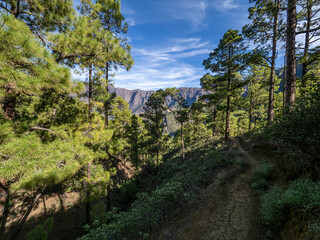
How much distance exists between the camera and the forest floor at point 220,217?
4473 millimetres

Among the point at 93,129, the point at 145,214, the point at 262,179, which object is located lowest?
the point at 145,214

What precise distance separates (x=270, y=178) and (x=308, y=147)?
3.39 metres

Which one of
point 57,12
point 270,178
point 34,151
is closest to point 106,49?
point 57,12

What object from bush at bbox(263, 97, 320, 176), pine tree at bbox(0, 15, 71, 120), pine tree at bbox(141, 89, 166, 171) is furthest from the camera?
pine tree at bbox(141, 89, 166, 171)

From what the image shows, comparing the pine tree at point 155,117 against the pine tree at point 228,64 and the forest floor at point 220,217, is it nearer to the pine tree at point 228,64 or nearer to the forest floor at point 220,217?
the pine tree at point 228,64

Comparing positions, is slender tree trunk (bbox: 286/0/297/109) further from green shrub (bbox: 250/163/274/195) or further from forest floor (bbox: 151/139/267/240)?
forest floor (bbox: 151/139/267/240)

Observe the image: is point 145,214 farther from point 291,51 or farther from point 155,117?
point 155,117

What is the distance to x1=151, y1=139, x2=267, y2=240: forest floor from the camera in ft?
14.7

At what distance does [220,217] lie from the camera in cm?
530

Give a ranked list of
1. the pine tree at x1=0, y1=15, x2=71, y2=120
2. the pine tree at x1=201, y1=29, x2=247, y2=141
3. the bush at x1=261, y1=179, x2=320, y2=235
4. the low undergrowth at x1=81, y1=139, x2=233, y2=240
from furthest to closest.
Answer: the pine tree at x1=201, y1=29, x2=247, y2=141 < the low undergrowth at x1=81, y1=139, x2=233, y2=240 < the bush at x1=261, y1=179, x2=320, y2=235 < the pine tree at x1=0, y1=15, x2=71, y2=120

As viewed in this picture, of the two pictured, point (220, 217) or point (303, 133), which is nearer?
point (303, 133)

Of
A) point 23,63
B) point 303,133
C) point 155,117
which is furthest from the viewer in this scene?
point 155,117

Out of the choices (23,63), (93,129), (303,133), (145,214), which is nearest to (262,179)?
(303,133)

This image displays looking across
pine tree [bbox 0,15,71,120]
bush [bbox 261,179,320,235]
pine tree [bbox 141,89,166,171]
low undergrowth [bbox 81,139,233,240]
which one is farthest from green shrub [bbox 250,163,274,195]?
pine tree [bbox 141,89,166,171]
